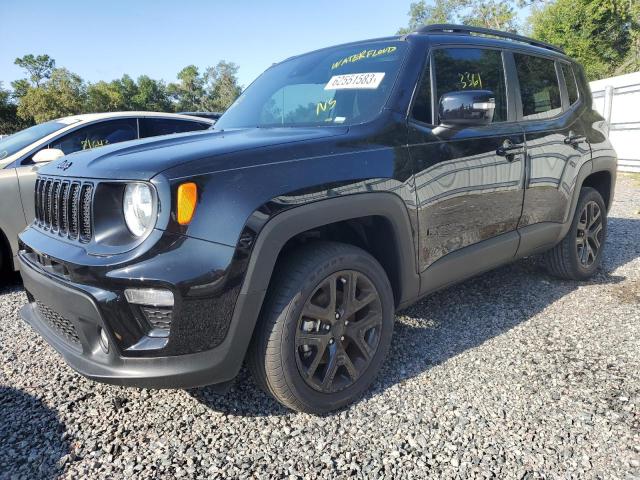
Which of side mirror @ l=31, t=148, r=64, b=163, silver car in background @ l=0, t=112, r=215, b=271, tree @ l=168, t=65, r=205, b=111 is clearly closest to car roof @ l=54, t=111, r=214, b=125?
silver car in background @ l=0, t=112, r=215, b=271

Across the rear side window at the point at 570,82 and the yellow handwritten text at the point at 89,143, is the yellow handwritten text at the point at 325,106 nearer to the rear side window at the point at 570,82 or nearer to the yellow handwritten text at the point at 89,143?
the rear side window at the point at 570,82

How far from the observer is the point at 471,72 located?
9.96 ft

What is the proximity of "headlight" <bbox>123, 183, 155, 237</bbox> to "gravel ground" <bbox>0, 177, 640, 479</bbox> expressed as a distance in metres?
1.01

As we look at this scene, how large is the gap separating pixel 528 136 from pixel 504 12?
1654 inches

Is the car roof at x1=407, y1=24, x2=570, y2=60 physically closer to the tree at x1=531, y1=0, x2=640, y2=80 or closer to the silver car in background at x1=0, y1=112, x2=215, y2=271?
the silver car in background at x1=0, y1=112, x2=215, y2=271

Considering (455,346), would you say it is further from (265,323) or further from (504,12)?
(504,12)

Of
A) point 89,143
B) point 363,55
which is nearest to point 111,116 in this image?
point 89,143

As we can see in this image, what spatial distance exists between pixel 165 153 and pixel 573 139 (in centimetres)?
A: 327

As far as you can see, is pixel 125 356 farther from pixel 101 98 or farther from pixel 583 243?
pixel 101 98

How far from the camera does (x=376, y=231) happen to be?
8.04 feet

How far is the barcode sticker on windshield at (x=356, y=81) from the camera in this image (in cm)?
265

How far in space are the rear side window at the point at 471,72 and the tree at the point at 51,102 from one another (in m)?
44.8

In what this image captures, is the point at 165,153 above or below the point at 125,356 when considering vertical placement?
above

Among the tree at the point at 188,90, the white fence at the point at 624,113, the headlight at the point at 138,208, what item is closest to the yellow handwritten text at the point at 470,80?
the headlight at the point at 138,208
